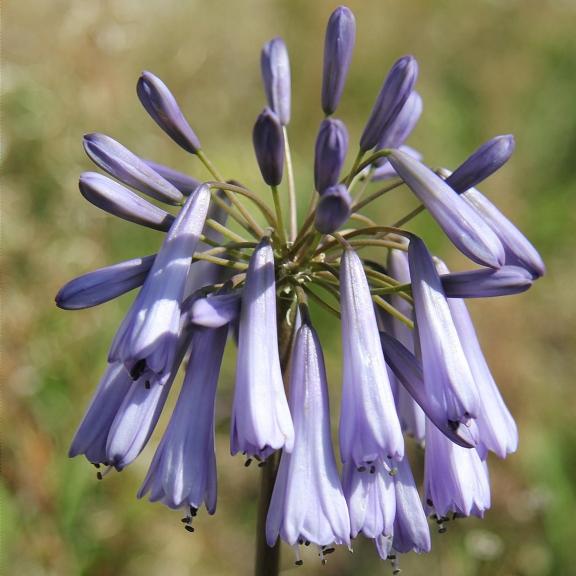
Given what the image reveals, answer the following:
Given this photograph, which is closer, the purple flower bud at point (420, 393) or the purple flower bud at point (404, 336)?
the purple flower bud at point (420, 393)

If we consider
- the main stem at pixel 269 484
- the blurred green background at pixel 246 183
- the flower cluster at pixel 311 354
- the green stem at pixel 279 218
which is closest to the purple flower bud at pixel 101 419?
the flower cluster at pixel 311 354

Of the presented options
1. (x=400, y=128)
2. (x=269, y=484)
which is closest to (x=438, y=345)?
(x=269, y=484)

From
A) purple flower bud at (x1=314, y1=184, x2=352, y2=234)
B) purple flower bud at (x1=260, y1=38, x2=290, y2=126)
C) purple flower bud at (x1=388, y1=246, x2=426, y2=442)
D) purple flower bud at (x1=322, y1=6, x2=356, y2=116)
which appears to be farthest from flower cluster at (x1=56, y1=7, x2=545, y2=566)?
purple flower bud at (x1=260, y1=38, x2=290, y2=126)

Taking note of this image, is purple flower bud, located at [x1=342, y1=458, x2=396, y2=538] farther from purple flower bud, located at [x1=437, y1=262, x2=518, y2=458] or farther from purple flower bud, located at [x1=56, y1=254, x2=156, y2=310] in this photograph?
purple flower bud, located at [x1=56, y1=254, x2=156, y2=310]

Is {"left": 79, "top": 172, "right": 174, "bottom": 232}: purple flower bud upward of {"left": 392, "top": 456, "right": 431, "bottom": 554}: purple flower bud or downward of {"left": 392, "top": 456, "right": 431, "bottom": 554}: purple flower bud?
upward

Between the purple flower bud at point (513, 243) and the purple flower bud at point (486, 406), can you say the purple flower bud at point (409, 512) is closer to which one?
the purple flower bud at point (486, 406)

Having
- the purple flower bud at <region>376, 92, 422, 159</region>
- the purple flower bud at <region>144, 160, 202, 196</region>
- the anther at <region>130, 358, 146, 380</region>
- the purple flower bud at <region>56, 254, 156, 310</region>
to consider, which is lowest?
the anther at <region>130, 358, 146, 380</region>

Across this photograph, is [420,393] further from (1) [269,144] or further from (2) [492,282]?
(1) [269,144]
